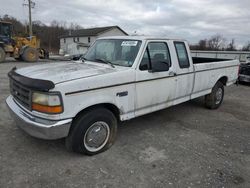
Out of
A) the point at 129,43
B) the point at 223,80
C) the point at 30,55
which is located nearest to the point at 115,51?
the point at 129,43

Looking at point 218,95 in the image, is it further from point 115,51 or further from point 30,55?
point 30,55

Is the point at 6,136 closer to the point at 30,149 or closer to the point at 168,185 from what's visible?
the point at 30,149

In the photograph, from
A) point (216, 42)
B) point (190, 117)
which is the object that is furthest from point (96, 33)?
point (190, 117)

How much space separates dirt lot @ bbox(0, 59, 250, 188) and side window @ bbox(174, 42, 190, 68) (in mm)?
1408

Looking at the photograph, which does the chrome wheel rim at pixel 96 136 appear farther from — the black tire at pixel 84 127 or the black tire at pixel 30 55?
the black tire at pixel 30 55

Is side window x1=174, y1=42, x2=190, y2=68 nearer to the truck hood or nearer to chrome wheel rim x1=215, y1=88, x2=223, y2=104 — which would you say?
the truck hood

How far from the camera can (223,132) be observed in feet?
15.6

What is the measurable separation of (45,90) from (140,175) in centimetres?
177

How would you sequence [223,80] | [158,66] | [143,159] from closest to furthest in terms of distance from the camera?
[143,159]
[158,66]
[223,80]

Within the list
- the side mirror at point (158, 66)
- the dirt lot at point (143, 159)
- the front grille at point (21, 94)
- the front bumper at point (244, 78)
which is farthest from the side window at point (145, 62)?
the front bumper at point (244, 78)

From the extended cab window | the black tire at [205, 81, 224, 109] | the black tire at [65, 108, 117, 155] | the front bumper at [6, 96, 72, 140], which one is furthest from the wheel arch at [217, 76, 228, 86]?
the front bumper at [6, 96, 72, 140]

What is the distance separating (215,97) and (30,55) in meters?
18.6

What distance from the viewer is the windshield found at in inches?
158

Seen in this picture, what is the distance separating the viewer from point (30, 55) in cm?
2045
